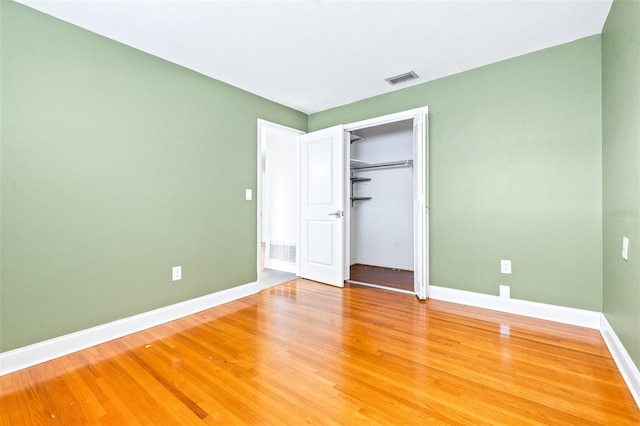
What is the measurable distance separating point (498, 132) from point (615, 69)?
909 mm

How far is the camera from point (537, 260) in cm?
268

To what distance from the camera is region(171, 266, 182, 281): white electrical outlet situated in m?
2.79

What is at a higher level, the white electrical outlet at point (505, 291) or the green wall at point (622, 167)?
the green wall at point (622, 167)

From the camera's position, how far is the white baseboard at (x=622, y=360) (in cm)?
158

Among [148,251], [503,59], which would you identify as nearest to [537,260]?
[503,59]

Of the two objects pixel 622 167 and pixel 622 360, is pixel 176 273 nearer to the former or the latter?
pixel 622 360

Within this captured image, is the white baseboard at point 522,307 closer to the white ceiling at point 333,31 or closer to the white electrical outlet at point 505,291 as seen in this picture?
the white electrical outlet at point 505,291

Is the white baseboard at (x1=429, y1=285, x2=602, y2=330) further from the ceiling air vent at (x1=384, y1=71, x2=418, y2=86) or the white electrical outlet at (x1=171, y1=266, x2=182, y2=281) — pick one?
the white electrical outlet at (x1=171, y1=266, x2=182, y2=281)

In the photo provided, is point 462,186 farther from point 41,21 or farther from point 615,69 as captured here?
point 41,21

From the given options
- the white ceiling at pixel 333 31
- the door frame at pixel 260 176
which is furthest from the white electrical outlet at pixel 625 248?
the door frame at pixel 260 176

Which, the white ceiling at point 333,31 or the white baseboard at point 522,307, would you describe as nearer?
the white ceiling at point 333,31

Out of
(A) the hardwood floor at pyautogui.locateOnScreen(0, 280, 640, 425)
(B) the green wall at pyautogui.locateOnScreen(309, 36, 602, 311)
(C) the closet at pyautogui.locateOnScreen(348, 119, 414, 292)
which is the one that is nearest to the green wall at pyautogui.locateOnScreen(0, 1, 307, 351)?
(A) the hardwood floor at pyautogui.locateOnScreen(0, 280, 640, 425)

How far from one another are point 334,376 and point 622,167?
232 cm

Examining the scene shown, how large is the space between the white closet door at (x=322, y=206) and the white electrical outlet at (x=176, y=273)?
1.80m
